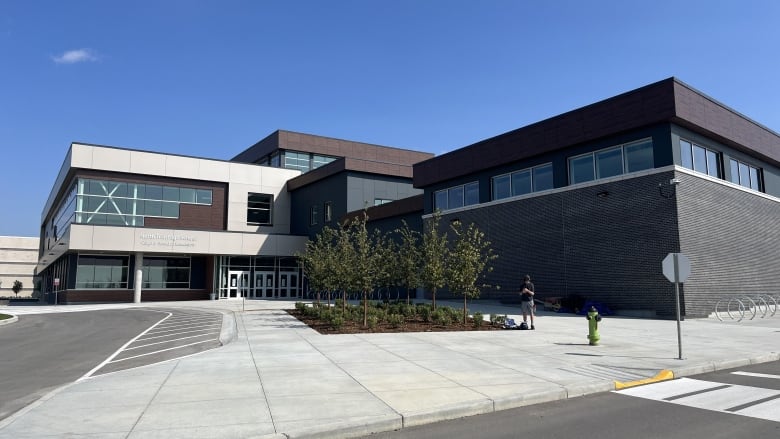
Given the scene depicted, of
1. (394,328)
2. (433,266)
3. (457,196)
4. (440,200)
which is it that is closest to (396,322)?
(394,328)

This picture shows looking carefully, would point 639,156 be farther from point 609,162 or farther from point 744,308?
point 744,308

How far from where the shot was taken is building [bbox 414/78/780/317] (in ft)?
69.7

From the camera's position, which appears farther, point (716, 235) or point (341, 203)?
point (341, 203)

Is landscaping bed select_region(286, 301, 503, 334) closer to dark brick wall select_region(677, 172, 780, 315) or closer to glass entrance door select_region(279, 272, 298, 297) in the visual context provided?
dark brick wall select_region(677, 172, 780, 315)

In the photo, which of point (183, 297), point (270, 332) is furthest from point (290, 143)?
point (270, 332)

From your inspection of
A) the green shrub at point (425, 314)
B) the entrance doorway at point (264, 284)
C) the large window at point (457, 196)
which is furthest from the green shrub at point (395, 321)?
the entrance doorway at point (264, 284)

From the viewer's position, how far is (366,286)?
733 inches

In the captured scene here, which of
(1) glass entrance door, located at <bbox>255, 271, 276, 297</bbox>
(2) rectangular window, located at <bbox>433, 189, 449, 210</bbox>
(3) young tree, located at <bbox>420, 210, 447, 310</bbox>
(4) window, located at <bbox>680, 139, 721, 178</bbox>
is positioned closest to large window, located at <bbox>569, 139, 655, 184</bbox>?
(4) window, located at <bbox>680, 139, 721, 178</bbox>

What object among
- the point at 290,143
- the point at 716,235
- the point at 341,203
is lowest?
the point at 716,235

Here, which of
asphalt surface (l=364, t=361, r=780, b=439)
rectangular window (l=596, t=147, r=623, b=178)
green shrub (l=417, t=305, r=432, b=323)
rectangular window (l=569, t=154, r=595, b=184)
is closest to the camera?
asphalt surface (l=364, t=361, r=780, b=439)

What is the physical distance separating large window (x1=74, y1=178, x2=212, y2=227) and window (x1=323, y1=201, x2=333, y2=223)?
11.1 m

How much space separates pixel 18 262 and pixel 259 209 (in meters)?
74.8

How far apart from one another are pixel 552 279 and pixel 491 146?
27.1ft

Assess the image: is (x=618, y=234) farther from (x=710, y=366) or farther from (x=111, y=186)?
(x=111, y=186)
